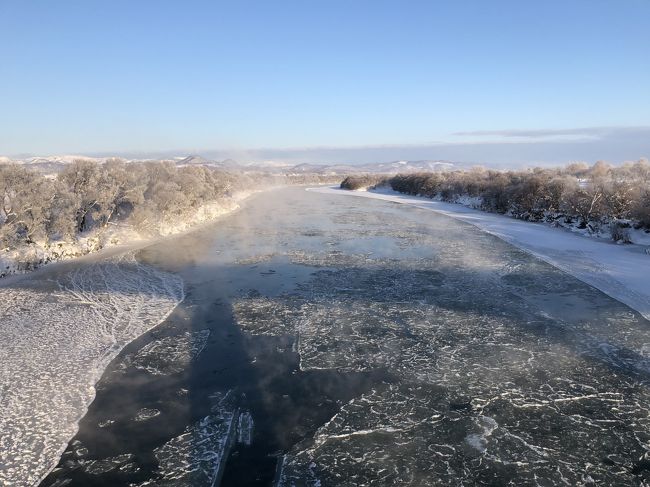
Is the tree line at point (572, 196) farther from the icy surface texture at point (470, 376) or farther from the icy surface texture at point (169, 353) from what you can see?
the icy surface texture at point (169, 353)

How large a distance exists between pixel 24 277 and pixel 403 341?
1280 centimetres

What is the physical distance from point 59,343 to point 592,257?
18.5 meters

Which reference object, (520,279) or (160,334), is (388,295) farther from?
(160,334)

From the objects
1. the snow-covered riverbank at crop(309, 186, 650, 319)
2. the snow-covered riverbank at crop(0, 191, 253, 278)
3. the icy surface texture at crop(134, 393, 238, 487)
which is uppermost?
the snow-covered riverbank at crop(0, 191, 253, 278)

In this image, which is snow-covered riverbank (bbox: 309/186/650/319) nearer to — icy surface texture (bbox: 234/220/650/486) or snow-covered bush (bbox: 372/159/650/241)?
icy surface texture (bbox: 234/220/650/486)

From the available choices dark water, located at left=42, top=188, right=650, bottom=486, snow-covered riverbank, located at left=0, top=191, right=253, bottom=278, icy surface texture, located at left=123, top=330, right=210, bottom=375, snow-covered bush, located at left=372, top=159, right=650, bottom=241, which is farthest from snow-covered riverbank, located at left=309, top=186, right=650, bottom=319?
snow-covered riverbank, located at left=0, top=191, right=253, bottom=278

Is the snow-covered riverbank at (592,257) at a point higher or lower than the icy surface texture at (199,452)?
lower

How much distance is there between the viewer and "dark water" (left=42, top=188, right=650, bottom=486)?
5.43 m

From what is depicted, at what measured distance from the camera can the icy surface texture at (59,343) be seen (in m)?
6.03

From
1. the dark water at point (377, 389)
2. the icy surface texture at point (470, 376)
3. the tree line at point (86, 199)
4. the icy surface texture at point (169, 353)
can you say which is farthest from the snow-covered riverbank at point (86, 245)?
the icy surface texture at point (470, 376)

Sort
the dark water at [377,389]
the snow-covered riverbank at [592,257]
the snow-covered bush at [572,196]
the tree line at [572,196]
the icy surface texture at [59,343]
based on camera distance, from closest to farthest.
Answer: the dark water at [377,389]
the icy surface texture at [59,343]
the snow-covered riverbank at [592,257]
the tree line at [572,196]
the snow-covered bush at [572,196]

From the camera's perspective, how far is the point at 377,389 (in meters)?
7.27

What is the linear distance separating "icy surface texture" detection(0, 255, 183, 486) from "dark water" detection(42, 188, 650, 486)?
0.39 meters

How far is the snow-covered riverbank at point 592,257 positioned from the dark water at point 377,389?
0.84m
